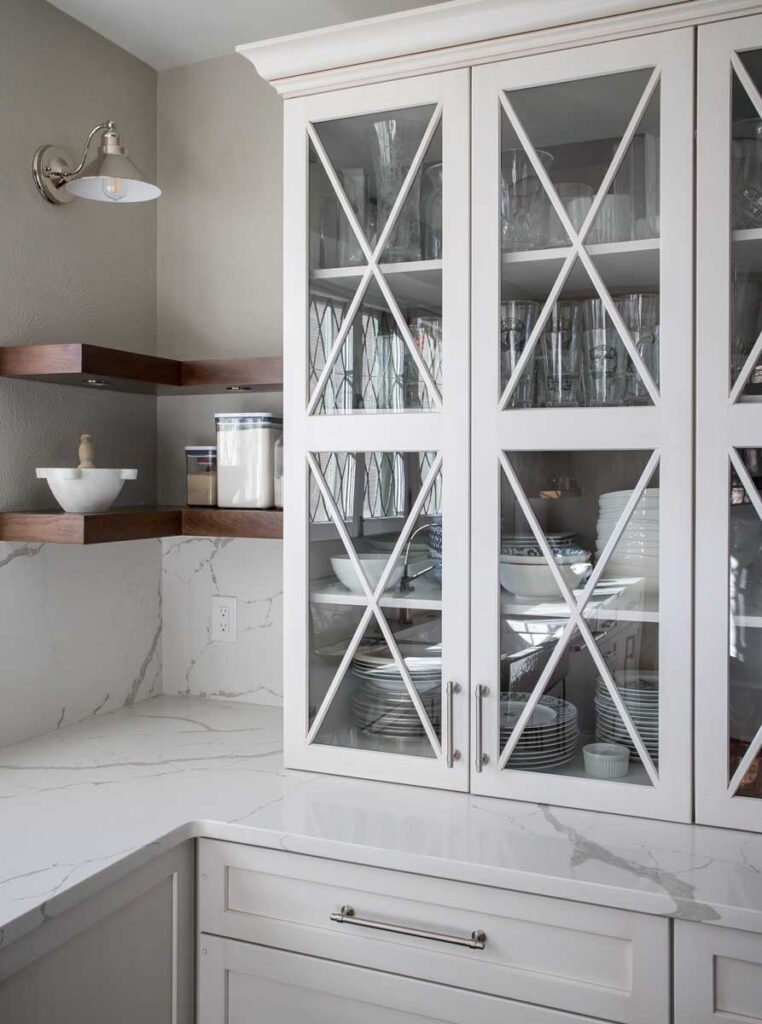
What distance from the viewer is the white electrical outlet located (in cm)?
229

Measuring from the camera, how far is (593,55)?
58.2 inches

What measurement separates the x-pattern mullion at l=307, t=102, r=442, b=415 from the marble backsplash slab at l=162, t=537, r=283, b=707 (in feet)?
2.29

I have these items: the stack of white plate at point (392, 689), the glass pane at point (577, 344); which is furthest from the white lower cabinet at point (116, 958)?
the glass pane at point (577, 344)

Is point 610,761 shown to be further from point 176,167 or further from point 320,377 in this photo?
point 176,167

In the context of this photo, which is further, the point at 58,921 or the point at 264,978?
the point at 264,978

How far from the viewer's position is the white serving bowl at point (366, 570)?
1.65 meters

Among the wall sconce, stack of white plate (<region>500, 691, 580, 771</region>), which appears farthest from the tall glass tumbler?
stack of white plate (<region>500, 691, 580, 771</region>)

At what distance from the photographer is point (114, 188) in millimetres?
1882

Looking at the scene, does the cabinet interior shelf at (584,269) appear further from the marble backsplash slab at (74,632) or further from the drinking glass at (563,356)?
the marble backsplash slab at (74,632)

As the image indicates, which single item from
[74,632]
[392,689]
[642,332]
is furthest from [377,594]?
[74,632]

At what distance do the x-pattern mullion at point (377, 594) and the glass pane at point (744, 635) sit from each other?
50cm

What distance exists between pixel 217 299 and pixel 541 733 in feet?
4.45

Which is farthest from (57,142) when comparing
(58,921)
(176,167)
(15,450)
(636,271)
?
(58,921)

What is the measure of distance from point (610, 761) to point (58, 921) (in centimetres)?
90
